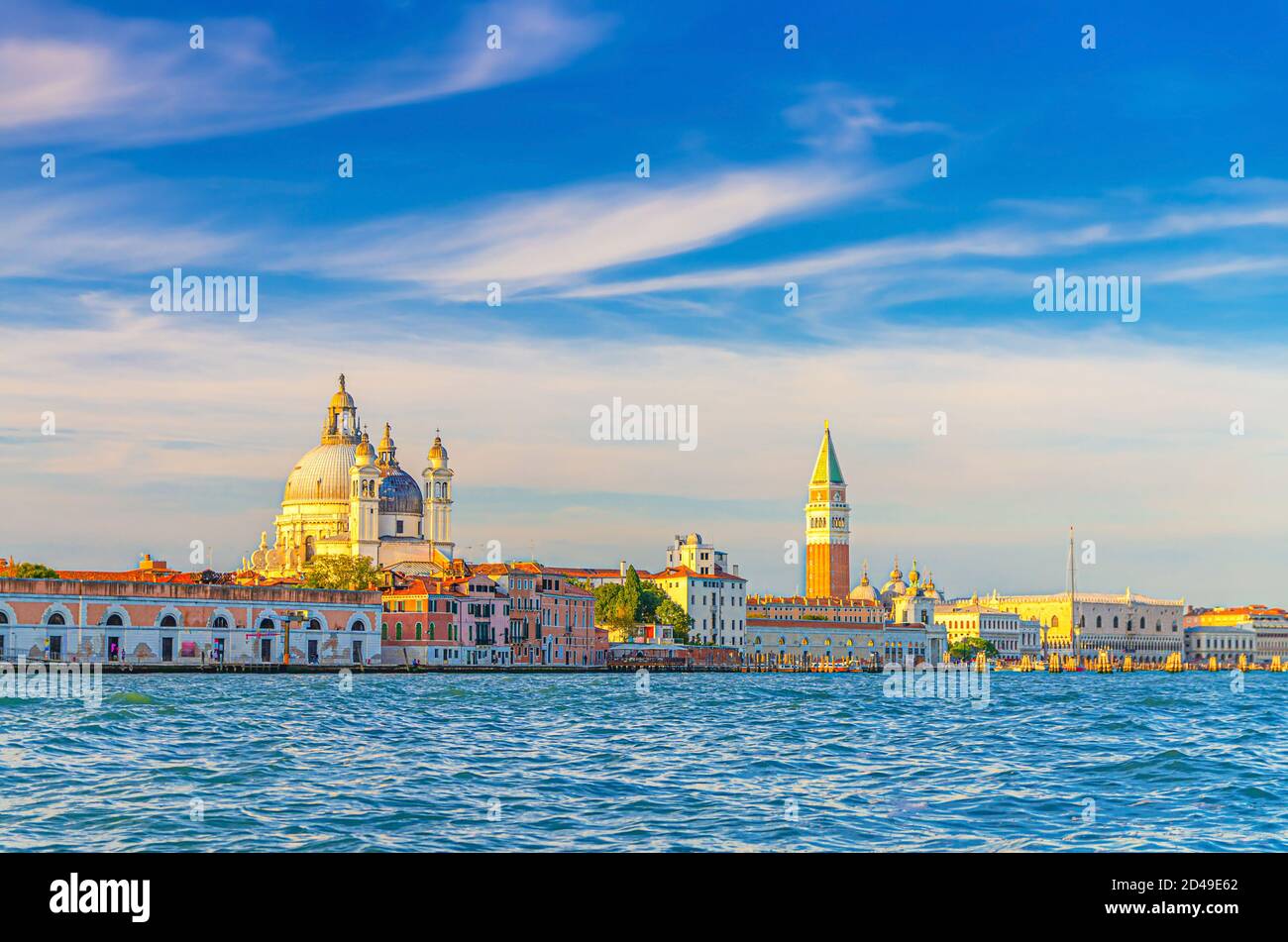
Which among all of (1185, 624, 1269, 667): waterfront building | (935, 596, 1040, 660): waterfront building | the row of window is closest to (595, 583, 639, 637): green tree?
the row of window

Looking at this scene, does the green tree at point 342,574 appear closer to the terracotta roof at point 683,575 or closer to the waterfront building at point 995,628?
the terracotta roof at point 683,575

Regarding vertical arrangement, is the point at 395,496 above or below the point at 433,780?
above

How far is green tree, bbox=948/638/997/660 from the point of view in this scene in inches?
5315

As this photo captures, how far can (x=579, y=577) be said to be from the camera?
111m

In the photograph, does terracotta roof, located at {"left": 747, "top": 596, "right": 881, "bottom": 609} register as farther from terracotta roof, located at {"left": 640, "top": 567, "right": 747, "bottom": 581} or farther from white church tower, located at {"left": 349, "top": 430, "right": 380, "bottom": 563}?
white church tower, located at {"left": 349, "top": 430, "right": 380, "bottom": 563}

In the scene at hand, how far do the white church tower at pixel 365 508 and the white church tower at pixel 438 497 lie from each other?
13.5 feet

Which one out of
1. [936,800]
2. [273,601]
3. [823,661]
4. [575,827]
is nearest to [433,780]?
[575,827]

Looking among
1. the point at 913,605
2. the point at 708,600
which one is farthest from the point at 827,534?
the point at 708,600

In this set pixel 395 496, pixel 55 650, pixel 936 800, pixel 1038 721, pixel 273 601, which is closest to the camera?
pixel 936 800

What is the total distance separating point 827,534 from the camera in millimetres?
147250

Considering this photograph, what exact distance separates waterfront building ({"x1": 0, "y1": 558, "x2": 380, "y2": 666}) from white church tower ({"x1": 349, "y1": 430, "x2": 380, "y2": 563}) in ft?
70.9

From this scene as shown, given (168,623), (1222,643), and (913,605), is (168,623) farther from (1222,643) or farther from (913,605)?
(1222,643)
